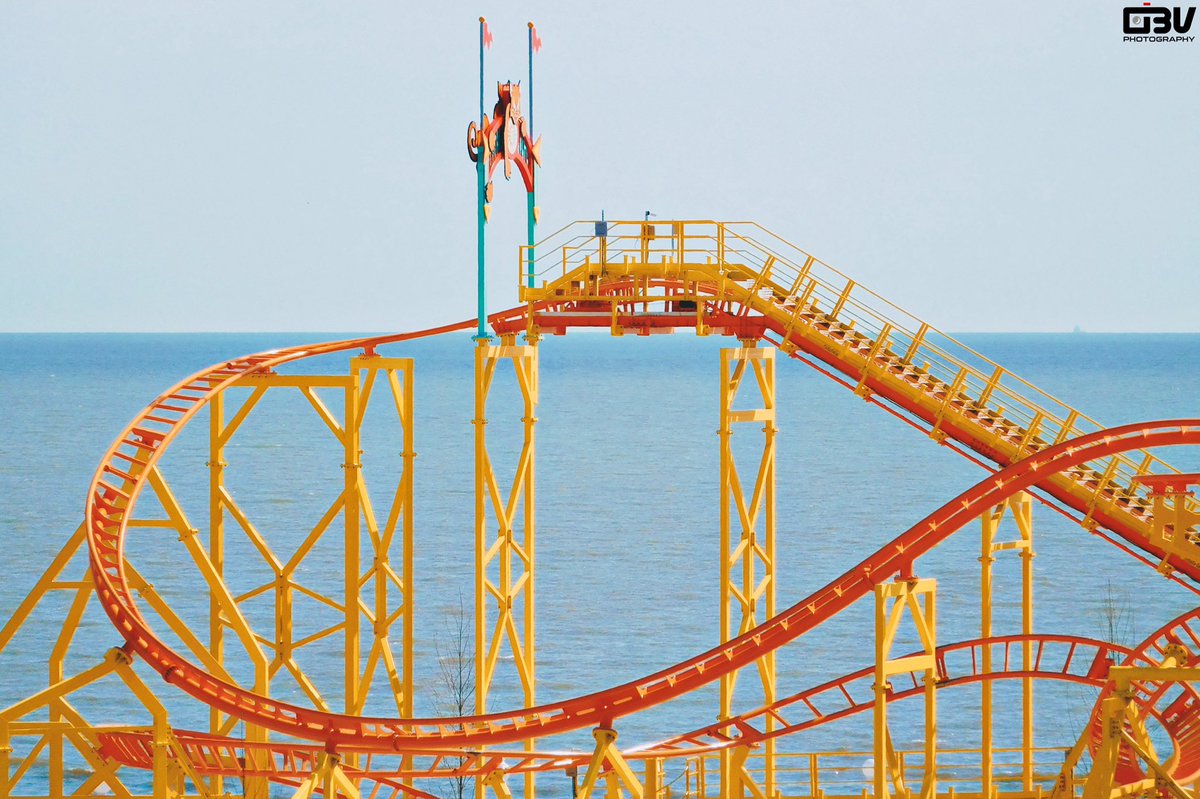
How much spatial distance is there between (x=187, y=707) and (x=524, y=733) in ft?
87.4

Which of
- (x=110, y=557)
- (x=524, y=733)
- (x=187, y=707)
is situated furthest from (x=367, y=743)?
(x=187, y=707)

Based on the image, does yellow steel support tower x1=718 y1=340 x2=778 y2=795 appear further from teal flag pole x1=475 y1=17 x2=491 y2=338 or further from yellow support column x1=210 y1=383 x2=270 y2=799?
yellow support column x1=210 y1=383 x2=270 y2=799

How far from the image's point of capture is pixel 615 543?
7744 centimetres

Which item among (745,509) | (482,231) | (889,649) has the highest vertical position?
(482,231)

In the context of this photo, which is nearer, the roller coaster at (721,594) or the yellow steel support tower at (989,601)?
the roller coaster at (721,594)

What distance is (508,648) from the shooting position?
56.4 m

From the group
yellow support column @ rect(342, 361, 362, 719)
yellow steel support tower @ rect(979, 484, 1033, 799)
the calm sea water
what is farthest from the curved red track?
the calm sea water

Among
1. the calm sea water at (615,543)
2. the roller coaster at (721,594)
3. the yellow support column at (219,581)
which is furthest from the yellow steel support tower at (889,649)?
the calm sea water at (615,543)

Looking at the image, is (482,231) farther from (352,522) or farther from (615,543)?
(615,543)

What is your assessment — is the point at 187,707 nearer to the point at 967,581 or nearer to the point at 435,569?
the point at 435,569

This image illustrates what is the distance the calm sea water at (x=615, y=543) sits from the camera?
167 feet

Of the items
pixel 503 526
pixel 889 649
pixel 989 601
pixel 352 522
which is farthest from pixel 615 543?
pixel 889 649

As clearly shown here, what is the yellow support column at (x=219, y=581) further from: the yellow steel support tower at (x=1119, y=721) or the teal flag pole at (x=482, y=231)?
the yellow steel support tower at (x=1119, y=721)

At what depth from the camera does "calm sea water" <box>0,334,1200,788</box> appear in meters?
50.8
